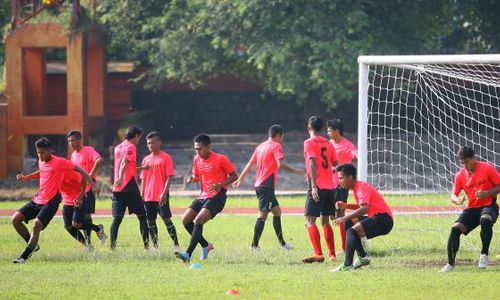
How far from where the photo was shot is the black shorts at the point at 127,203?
1750 cm

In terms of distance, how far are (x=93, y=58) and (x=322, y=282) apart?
76.6ft

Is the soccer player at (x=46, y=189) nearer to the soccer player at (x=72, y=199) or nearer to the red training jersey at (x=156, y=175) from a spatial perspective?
the soccer player at (x=72, y=199)

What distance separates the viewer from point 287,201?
27.5 meters

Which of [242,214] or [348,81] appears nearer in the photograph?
[242,214]

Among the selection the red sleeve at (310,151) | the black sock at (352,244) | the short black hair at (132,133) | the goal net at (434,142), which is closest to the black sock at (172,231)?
the short black hair at (132,133)

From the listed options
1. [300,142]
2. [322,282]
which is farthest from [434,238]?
[300,142]

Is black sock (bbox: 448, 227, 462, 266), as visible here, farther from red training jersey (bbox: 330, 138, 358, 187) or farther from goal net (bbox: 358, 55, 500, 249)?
goal net (bbox: 358, 55, 500, 249)

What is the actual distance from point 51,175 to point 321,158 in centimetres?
387

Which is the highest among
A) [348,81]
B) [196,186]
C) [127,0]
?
[127,0]

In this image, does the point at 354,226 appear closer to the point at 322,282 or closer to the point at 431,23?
the point at 322,282

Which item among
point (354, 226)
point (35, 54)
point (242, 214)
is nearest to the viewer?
point (354, 226)

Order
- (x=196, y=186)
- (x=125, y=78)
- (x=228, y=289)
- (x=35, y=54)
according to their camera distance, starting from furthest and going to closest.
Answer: (x=125, y=78), (x=35, y=54), (x=196, y=186), (x=228, y=289)

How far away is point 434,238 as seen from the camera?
1877 centimetres

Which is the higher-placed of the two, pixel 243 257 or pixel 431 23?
pixel 431 23
